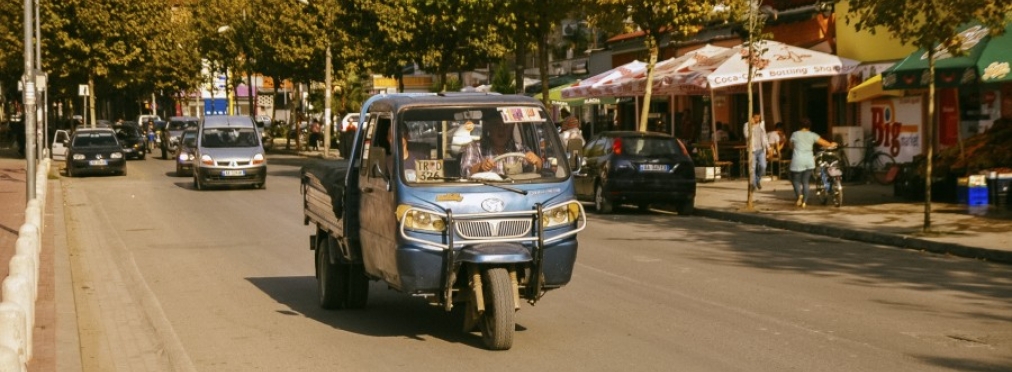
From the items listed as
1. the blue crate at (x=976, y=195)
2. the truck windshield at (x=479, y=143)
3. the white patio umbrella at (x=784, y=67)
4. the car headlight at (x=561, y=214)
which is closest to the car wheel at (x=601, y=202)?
the white patio umbrella at (x=784, y=67)

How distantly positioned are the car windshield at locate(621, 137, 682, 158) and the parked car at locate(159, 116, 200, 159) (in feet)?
118

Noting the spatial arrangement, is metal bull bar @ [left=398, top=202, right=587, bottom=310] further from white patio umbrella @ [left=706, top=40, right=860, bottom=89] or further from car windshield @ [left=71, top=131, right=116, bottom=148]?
car windshield @ [left=71, top=131, right=116, bottom=148]

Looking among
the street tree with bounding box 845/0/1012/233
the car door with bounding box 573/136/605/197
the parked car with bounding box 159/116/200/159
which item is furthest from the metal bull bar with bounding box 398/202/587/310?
the parked car with bounding box 159/116/200/159

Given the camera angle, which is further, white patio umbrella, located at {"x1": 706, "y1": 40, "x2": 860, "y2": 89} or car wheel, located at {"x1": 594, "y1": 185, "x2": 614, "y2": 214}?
white patio umbrella, located at {"x1": 706, "y1": 40, "x2": 860, "y2": 89}

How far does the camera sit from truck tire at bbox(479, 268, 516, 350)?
9734 millimetres

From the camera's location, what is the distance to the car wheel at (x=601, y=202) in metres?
24.9

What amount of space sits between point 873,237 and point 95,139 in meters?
30.0

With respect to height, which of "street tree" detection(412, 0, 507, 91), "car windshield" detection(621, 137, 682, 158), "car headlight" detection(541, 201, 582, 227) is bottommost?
"car headlight" detection(541, 201, 582, 227)

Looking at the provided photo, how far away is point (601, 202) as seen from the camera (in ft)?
82.2

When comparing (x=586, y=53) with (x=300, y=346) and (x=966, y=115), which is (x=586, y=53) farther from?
(x=300, y=346)

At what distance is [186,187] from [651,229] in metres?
17.8

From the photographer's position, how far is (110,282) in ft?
50.7

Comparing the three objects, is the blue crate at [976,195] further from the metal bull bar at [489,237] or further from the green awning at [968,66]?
the metal bull bar at [489,237]

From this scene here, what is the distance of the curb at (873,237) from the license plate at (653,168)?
1.21m
